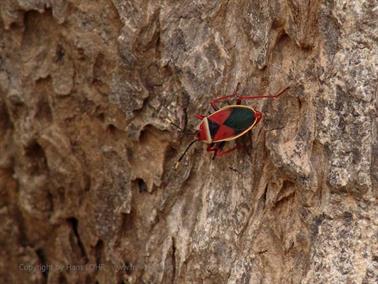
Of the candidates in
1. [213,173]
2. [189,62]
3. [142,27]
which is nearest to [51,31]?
[142,27]

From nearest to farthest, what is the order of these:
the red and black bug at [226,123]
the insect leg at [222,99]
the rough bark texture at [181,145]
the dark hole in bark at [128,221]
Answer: the rough bark texture at [181,145] < the red and black bug at [226,123] < the insect leg at [222,99] < the dark hole in bark at [128,221]

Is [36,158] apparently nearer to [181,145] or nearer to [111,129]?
[111,129]

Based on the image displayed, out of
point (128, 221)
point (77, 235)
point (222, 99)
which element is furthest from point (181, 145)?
point (77, 235)

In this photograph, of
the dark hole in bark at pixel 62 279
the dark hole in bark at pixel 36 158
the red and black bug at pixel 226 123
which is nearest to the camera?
the red and black bug at pixel 226 123

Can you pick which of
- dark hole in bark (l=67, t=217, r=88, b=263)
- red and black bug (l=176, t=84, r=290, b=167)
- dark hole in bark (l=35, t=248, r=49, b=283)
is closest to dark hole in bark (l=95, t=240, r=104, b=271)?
dark hole in bark (l=67, t=217, r=88, b=263)

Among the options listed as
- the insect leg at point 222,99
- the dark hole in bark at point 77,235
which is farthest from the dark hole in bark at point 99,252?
the insect leg at point 222,99

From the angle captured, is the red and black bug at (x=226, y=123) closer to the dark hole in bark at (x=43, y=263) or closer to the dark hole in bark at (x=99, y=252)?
the dark hole in bark at (x=99, y=252)

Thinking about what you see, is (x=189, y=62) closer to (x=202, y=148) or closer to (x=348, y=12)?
(x=202, y=148)

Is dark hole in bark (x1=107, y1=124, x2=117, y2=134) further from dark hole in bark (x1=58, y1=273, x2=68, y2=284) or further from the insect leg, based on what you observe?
dark hole in bark (x1=58, y1=273, x2=68, y2=284)

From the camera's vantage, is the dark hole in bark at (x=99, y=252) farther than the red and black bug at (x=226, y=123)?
Result: Yes
